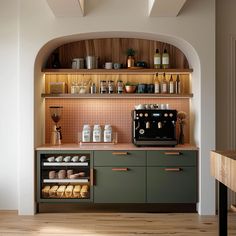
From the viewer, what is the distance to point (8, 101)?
480 cm

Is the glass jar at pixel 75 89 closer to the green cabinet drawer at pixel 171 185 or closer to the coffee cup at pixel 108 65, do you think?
the coffee cup at pixel 108 65

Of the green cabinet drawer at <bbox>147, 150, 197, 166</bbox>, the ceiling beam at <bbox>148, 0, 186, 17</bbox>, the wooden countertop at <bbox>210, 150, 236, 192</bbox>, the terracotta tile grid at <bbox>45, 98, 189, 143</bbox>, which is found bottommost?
the green cabinet drawer at <bbox>147, 150, 197, 166</bbox>

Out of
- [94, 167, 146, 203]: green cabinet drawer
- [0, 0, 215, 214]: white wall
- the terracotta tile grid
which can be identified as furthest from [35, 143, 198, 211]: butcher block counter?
the terracotta tile grid

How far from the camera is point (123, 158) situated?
459 cm

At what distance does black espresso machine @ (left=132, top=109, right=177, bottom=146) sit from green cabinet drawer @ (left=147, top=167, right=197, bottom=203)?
0.42 metres

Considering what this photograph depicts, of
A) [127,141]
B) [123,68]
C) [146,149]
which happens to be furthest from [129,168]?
[123,68]

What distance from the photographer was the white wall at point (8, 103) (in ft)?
15.7

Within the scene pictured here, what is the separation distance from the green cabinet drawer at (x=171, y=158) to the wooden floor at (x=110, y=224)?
2.07 feet

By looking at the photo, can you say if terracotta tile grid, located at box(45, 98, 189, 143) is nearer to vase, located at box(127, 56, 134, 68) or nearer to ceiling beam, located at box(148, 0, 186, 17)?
vase, located at box(127, 56, 134, 68)

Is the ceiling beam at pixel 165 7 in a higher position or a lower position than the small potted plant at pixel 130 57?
higher

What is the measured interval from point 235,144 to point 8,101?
2.93m

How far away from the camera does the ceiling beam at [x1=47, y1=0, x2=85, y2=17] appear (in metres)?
4.02

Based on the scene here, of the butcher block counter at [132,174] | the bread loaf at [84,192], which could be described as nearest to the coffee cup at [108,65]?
the butcher block counter at [132,174]

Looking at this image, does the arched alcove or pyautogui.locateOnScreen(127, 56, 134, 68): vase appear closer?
the arched alcove
